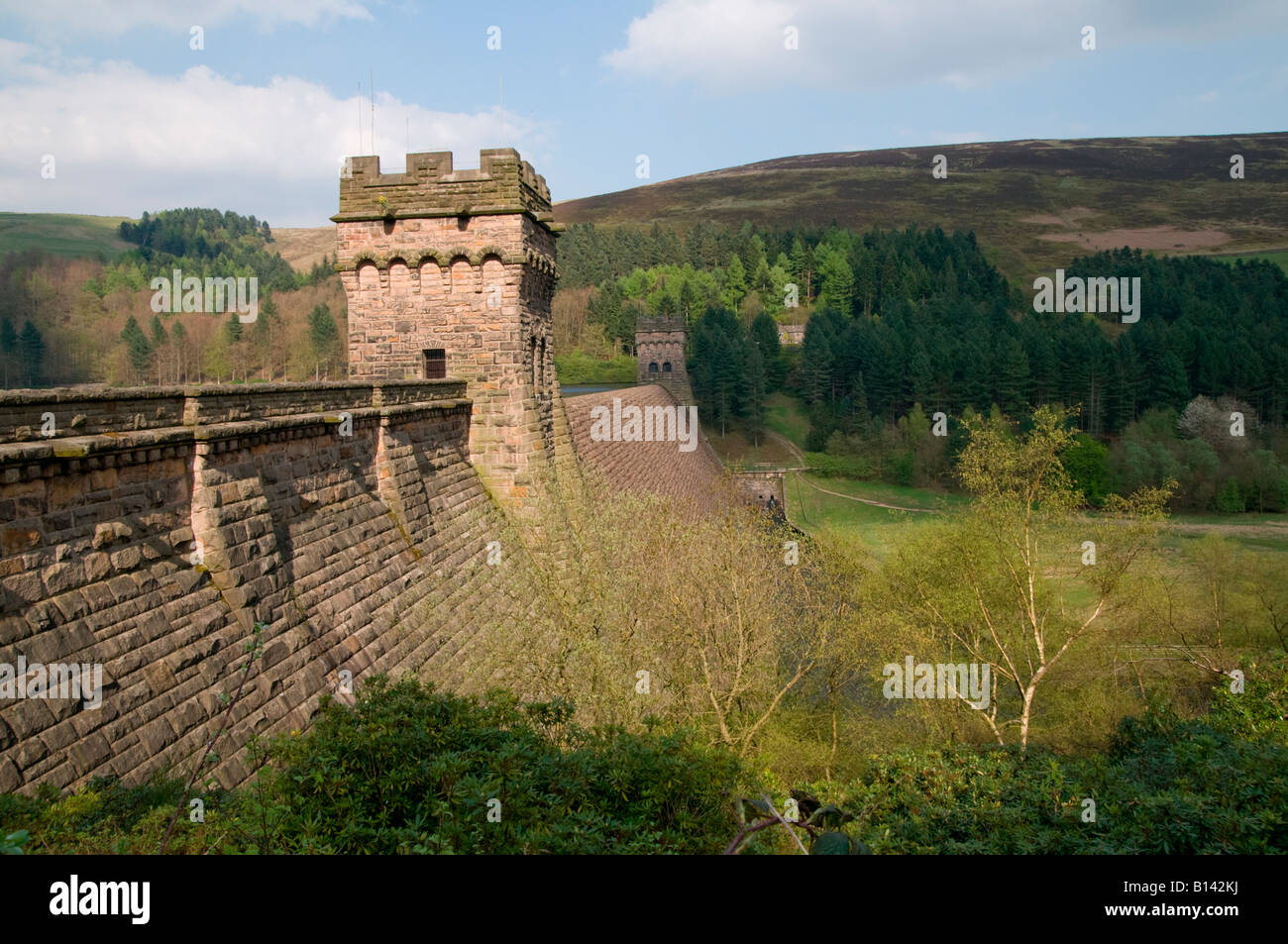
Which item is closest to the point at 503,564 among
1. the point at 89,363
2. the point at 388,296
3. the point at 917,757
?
the point at 388,296

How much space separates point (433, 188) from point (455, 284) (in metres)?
2.22

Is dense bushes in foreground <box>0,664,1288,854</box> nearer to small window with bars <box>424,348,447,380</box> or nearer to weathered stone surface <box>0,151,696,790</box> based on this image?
weathered stone surface <box>0,151,696,790</box>

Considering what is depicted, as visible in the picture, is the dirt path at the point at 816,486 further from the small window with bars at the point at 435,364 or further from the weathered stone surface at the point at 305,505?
the small window with bars at the point at 435,364

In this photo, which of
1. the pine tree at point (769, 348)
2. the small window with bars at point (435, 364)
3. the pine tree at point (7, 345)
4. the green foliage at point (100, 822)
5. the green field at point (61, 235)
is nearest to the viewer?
the green foliage at point (100, 822)

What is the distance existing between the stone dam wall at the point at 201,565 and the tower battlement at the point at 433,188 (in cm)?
541

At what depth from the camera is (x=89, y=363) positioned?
203ft

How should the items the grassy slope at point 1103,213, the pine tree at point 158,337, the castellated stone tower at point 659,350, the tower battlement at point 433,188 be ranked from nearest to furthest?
the tower battlement at point 433,188 → the pine tree at point 158,337 → the castellated stone tower at point 659,350 → the grassy slope at point 1103,213

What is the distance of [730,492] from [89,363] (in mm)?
65359

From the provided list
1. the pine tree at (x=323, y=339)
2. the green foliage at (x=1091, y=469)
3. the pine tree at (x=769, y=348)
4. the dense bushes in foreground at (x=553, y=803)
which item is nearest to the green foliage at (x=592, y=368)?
the pine tree at (x=769, y=348)

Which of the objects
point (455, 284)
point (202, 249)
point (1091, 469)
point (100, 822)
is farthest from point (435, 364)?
point (202, 249)

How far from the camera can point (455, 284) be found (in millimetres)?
17797

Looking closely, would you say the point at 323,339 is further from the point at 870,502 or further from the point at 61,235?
the point at 61,235

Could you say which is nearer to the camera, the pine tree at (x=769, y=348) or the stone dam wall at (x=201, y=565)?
the stone dam wall at (x=201, y=565)

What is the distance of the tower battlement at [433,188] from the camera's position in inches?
680
